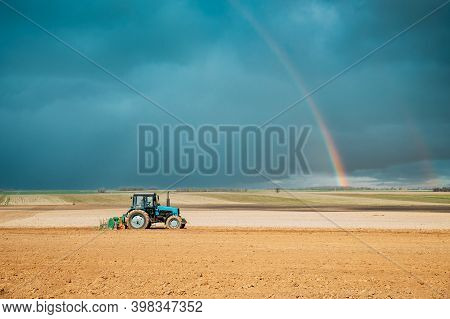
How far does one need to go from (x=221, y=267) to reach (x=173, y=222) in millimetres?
15537

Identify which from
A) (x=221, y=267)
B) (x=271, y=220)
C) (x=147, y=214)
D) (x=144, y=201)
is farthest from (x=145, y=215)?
(x=271, y=220)

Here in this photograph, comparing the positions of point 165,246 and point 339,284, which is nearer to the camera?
point 339,284

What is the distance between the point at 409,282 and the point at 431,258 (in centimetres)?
608

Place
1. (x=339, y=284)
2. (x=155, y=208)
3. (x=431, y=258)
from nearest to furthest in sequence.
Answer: (x=339, y=284), (x=431, y=258), (x=155, y=208)

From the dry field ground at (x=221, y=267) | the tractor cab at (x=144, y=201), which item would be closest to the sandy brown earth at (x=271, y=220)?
the tractor cab at (x=144, y=201)

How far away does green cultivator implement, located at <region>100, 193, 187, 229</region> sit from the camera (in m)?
32.1

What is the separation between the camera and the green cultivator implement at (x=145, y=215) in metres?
32.1

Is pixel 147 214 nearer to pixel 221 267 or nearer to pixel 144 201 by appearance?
pixel 144 201

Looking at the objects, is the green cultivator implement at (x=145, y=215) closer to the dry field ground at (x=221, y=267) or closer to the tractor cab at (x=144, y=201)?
the tractor cab at (x=144, y=201)

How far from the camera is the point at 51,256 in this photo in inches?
809

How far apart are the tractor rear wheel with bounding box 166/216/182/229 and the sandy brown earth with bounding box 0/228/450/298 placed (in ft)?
15.3

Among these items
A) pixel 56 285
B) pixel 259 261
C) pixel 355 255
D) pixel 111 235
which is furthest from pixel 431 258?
pixel 111 235

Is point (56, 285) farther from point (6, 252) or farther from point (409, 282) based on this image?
point (409, 282)

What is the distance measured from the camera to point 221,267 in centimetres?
1788
